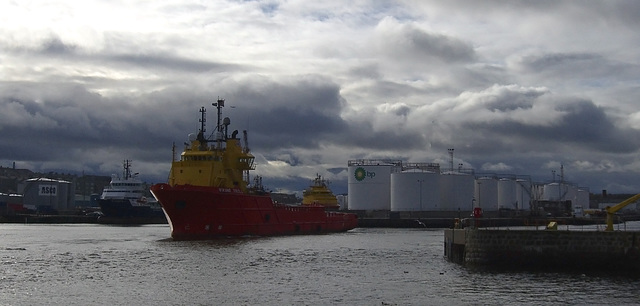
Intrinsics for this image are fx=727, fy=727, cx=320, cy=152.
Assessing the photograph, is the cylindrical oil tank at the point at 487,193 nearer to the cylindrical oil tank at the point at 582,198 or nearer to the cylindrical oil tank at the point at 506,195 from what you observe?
the cylindrical oil tank at the point at 506,195

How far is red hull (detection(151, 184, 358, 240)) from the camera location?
57.2m

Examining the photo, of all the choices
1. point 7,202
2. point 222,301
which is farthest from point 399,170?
point 222,301

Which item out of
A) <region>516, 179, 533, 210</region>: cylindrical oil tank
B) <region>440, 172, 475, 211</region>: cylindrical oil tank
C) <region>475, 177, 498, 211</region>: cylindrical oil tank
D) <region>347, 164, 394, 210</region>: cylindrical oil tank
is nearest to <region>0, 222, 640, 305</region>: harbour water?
<region>347, 164, 394, 210</region>: cylindrical oil tank

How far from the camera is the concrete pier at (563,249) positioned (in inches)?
1361

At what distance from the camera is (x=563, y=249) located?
34906 mm

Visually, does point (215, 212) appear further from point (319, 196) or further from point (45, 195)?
point (45, 195)

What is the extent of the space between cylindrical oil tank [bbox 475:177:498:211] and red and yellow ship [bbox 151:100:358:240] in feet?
215

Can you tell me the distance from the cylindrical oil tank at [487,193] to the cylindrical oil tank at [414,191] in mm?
16904

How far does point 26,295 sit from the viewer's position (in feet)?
93.2

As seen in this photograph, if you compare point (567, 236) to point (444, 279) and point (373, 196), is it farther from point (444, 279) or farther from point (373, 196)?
point (373, 196)

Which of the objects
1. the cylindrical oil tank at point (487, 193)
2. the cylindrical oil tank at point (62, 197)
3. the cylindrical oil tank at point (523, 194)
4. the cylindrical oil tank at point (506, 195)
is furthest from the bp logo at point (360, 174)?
the cylindrical oil tank at point (62, 197)

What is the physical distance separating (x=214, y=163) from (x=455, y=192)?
67.8 meters

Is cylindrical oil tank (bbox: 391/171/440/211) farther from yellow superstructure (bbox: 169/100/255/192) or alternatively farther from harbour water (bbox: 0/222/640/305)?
harbour water (bbox: 0/222/640/305)

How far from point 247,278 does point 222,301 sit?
21.9ft
